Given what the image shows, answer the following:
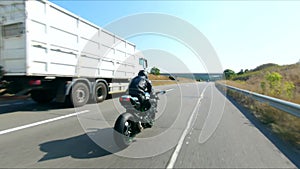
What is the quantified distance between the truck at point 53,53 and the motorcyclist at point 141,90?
86.2 inches

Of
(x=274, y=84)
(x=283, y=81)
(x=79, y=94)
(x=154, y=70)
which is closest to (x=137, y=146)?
(x=154, y=70)

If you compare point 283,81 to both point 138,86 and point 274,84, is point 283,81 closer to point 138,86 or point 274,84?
point 274,84

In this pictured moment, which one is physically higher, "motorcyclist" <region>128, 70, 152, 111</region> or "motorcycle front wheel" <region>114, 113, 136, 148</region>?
"motorcyclist" <region>128, 70, 152, 111</region>

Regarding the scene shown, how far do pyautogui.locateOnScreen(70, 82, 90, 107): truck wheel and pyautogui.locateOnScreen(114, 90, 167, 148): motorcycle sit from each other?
4676mm

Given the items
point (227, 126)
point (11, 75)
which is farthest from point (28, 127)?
point (227, 126)

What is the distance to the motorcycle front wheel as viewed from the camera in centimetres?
391

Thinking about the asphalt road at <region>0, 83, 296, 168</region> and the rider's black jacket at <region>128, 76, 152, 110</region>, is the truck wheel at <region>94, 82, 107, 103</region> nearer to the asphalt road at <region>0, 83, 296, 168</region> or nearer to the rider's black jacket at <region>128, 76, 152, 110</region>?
the asphalt road at <region>0, 83, 296, 168</region>

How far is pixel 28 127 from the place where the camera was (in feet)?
17.7

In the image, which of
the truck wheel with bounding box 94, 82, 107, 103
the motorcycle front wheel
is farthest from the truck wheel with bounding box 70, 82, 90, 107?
the motorcycle front wheel

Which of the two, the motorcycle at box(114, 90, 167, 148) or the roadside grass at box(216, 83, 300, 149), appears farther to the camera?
the roadside grass at box(216, 83, 300, 149)

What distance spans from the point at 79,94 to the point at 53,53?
7.38ft

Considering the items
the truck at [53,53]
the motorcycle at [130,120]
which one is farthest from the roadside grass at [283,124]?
the truck at [53,53]

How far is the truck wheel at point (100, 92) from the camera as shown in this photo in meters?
10.3

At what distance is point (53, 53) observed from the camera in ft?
25.2
